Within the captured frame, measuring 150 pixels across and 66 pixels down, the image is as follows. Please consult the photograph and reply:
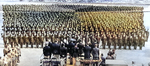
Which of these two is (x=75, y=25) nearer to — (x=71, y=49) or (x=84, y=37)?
(x=84, y=37)

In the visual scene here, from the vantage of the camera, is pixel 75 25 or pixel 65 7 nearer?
pixel 75 25

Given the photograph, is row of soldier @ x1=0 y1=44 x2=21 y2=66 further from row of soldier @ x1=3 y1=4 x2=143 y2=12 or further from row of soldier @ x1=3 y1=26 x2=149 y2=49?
row of soldier @ x1=3 y1=4 x2=143 y2=12

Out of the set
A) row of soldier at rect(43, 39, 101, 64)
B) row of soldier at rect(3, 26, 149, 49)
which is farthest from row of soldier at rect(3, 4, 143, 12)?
row of soldier at rect(43, 39, 101, 64)

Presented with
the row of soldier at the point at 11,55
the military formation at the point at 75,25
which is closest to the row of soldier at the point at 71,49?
the military formation at the point at 75,25

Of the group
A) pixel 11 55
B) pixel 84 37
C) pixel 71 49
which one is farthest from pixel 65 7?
pixel 11 55

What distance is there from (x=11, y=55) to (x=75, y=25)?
1.67 metres

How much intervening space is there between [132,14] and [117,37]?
68cm

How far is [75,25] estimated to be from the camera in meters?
4.56

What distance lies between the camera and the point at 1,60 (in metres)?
4.34

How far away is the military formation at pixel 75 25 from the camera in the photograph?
4531mm

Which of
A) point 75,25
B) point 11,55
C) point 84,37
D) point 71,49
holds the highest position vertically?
point 75,25

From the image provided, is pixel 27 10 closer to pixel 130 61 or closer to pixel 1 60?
pixel 1 60

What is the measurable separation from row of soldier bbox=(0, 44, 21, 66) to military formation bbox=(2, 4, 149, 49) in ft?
0.40

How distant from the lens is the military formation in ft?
14.9
